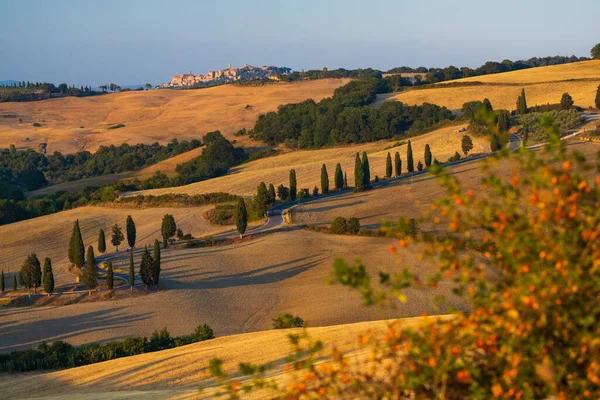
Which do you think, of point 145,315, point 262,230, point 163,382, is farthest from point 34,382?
point 262,230

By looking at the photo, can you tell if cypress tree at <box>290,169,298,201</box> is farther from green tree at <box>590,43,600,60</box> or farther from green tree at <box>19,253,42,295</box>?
green tree at <box>590,43,600,60</box>

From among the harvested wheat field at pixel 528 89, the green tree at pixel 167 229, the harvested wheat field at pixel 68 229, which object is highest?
the harvested wheat field at pixel 528 89

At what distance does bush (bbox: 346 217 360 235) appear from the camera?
51.7 m

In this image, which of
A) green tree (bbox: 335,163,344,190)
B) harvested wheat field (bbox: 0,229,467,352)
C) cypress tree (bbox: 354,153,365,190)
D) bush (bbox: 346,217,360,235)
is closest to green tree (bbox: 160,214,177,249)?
harvested wheat field (bbox: 0,229,467,352)

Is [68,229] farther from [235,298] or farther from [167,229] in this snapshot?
[235,298]

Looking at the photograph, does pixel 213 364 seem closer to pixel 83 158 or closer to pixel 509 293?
pixel 509 293

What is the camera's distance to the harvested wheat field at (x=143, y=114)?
435 feet

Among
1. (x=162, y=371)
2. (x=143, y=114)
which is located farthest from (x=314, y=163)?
(x=143, y=114)

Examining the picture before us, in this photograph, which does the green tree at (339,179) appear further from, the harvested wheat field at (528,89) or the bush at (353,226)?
the harvested wheat field at (528,89)

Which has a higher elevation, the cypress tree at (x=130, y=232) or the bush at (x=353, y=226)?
the cypress tree at (x=130, y=232)

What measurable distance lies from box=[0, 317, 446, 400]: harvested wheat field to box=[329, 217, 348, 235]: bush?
82.3 ft

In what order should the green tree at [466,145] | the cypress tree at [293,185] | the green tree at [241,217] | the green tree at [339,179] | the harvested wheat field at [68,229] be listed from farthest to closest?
the green tree at [466,145], the green tree at [339,179], the cypress tree at [293,185], the harvested wheat field at [68,229], the green tree at [241,217]

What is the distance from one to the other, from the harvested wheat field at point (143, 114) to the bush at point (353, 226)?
76862mm

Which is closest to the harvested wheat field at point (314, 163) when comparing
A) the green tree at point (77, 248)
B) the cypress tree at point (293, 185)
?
the cypress tree at point (293, 185)
